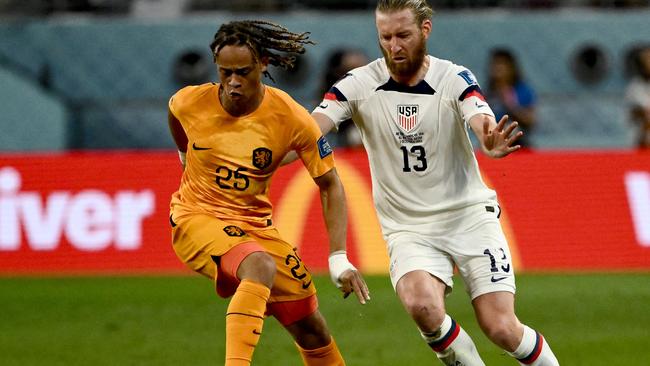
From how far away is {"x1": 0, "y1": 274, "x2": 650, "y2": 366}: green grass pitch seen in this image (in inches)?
337

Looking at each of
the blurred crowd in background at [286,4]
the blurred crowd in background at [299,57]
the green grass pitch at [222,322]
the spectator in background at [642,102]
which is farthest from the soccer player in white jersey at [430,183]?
the blurred crowd in background at [286,4]

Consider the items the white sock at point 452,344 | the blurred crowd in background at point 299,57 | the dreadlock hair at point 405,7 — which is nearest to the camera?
the white sock at point 452,344

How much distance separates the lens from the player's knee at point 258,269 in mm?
6262

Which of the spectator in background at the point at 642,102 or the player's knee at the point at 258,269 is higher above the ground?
the player's knee at the point at 258,269

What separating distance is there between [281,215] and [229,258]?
682 centimetres

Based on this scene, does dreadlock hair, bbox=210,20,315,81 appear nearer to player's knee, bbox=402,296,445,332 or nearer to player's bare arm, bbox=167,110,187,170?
player's bare arm, bbox=167,110,187,170

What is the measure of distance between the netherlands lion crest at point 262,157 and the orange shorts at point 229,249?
35 cm

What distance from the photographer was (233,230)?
6.57 m

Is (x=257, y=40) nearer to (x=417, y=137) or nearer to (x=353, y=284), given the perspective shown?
(x=417, y=137)

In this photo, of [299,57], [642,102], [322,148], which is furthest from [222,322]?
[299,57]

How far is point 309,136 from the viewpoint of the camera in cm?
666

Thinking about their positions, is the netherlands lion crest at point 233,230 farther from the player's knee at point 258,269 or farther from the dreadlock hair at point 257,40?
the dreadlock hair at point 257,40

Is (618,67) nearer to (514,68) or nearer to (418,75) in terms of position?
(514,68)

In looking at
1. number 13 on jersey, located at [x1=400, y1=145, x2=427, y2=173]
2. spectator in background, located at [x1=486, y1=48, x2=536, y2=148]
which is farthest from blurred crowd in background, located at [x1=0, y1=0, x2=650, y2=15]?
number 13 on jersey, located at [x1=400, y1=145, x2=427, y2=173]
